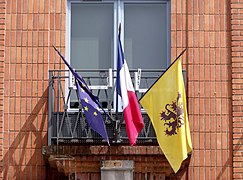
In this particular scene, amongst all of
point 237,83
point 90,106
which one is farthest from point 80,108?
point 237,83

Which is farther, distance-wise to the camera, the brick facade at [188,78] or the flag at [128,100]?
the brick facade at [188,78]

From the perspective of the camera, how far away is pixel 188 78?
14.2 meters

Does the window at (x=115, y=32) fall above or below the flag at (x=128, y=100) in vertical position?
above

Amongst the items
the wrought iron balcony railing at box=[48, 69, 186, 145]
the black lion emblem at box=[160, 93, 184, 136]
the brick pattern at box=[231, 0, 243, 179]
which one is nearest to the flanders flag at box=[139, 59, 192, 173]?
the black lion emblem at box=[160, 93, 184, 136]

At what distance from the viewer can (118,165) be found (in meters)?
13.2

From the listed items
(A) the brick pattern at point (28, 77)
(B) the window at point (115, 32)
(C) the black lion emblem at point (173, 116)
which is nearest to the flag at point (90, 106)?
(C) the black lion emblem at point (173, 116)

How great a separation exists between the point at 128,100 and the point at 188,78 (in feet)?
4.82

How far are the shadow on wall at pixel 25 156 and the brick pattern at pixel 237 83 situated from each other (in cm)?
317

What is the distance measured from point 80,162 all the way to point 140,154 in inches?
38.7

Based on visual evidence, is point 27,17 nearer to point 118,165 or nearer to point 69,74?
point 69,74

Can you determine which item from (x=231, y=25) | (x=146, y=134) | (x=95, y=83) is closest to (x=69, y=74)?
(x=95, y=83)

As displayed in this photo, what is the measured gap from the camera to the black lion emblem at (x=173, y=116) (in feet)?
42.8

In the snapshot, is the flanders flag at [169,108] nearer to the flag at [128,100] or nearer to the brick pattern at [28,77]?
the flag at [128,100]

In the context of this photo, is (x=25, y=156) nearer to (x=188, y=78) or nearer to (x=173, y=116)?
(x=173, y=116)
